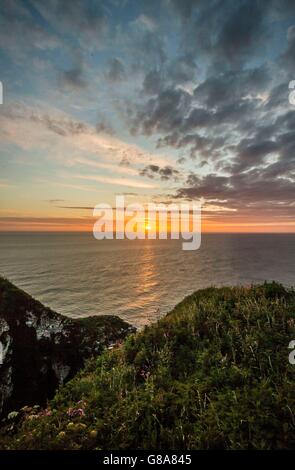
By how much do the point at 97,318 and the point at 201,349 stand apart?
6.65 metres

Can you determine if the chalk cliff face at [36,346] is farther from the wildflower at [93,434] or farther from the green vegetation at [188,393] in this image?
the wildflower at [93,434]

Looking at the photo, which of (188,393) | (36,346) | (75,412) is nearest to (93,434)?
(75,412)

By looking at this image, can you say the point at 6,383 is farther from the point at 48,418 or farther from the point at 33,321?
the point at 48,418

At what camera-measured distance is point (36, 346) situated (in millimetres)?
9484

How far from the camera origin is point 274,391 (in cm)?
485

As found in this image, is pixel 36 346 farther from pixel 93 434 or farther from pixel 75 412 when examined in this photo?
pixel 93 434

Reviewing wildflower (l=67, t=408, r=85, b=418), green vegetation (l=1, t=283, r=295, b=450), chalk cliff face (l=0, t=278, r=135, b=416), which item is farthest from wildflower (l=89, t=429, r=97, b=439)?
chalk cliff face (l=0, t=278, r=135, b=416)

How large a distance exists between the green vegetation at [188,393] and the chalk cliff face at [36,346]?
208cm

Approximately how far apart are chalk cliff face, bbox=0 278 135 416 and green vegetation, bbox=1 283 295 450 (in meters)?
2.08

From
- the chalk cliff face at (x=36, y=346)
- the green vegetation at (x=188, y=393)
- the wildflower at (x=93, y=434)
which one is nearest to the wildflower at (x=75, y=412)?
the green vegetation at (x=188, y=393)

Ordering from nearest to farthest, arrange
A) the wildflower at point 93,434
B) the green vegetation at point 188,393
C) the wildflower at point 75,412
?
1. the green vegetation at point 188,393
2. the wildflower at point 93,434
3. the wildflower at point 75,412

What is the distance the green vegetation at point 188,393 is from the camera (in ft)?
13.8

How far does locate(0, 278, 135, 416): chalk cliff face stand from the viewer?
8414 mm

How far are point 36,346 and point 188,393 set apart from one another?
22.1ft
